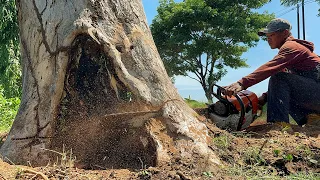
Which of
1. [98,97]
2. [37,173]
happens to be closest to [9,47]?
[98,97]

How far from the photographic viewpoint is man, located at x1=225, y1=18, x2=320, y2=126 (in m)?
4.30

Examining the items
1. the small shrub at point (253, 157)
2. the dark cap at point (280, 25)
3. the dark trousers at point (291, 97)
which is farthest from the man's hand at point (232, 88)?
the dark cap at point (280, 25)

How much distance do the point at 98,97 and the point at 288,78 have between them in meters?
2.23

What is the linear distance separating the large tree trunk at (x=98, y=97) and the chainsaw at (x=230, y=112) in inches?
30.6

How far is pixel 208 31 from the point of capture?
2208 centimetres

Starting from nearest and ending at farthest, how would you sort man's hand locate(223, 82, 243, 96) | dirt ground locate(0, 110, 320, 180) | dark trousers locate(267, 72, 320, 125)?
dirt ground locate(0, 110, 320, 180)
man's hand locate(223, 82, 243, 96)
dark trousers locate(267, 72, 320, 125)

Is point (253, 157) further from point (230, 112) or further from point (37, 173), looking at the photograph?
point (37, 173)

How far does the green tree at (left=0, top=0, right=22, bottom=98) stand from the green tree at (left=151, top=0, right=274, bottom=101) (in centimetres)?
868

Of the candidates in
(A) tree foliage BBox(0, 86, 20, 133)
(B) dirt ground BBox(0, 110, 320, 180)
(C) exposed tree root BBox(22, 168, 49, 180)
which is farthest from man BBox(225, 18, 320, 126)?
(A) tree foliage BBox(0, 86, 20, 133)

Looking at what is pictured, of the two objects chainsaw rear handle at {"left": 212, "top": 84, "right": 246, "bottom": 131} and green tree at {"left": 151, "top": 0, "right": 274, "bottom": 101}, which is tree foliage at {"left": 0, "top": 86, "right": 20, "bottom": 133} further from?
green tree at {"left": 151, "top": 0, "right": 274, "bottom": 101}

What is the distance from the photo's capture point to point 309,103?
4672 millimetres

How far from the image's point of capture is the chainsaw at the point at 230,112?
166 inches

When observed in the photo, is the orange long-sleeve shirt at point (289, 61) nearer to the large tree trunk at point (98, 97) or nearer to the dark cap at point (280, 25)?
the dark cap at point (280, 25)

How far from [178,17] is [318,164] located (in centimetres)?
1921
